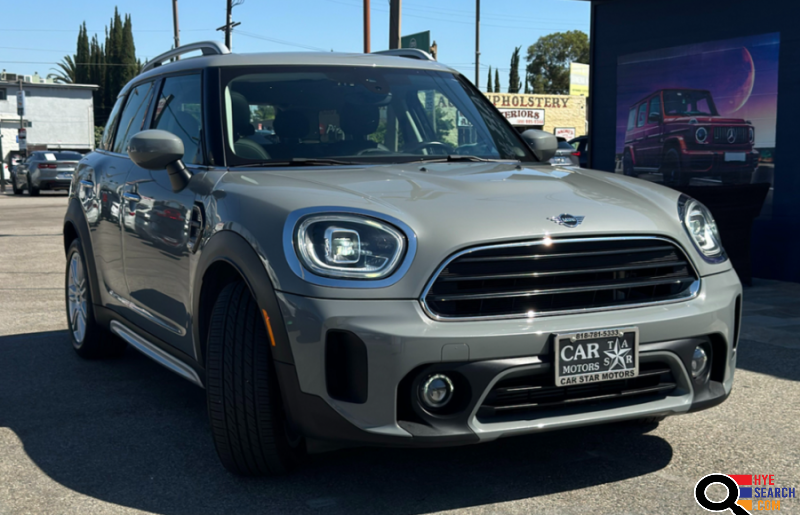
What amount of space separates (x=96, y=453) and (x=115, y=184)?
1.60 meters

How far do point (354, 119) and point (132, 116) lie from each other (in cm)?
167

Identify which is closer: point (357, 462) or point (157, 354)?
point (357, 462)

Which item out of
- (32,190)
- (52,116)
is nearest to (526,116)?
(32,190)

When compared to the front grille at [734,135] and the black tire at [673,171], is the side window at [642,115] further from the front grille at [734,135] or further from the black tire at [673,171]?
the front grille at [734,135]

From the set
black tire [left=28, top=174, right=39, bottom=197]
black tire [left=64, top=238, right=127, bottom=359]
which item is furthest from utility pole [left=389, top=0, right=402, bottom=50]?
black tire [left=28, top=174, right=39, bottom=197]

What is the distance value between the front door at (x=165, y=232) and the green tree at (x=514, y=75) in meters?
87.1

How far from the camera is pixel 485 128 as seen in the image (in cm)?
467

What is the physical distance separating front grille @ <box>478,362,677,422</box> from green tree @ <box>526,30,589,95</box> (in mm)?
75841

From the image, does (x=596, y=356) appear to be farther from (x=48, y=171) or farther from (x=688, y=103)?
(x=48, y=171)

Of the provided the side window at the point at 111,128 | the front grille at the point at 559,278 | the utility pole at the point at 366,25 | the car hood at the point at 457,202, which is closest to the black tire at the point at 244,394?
the car hood at the point at 457,202

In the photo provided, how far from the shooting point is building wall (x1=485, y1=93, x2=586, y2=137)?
54531 millimetres

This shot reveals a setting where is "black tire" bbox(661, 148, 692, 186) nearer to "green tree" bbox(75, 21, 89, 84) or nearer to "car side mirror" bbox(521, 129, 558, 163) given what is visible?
"car side mirror" bbox(521, 129, 558, 163)

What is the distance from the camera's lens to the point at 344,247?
3.04m

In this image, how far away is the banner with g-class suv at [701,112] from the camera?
9156 mm
